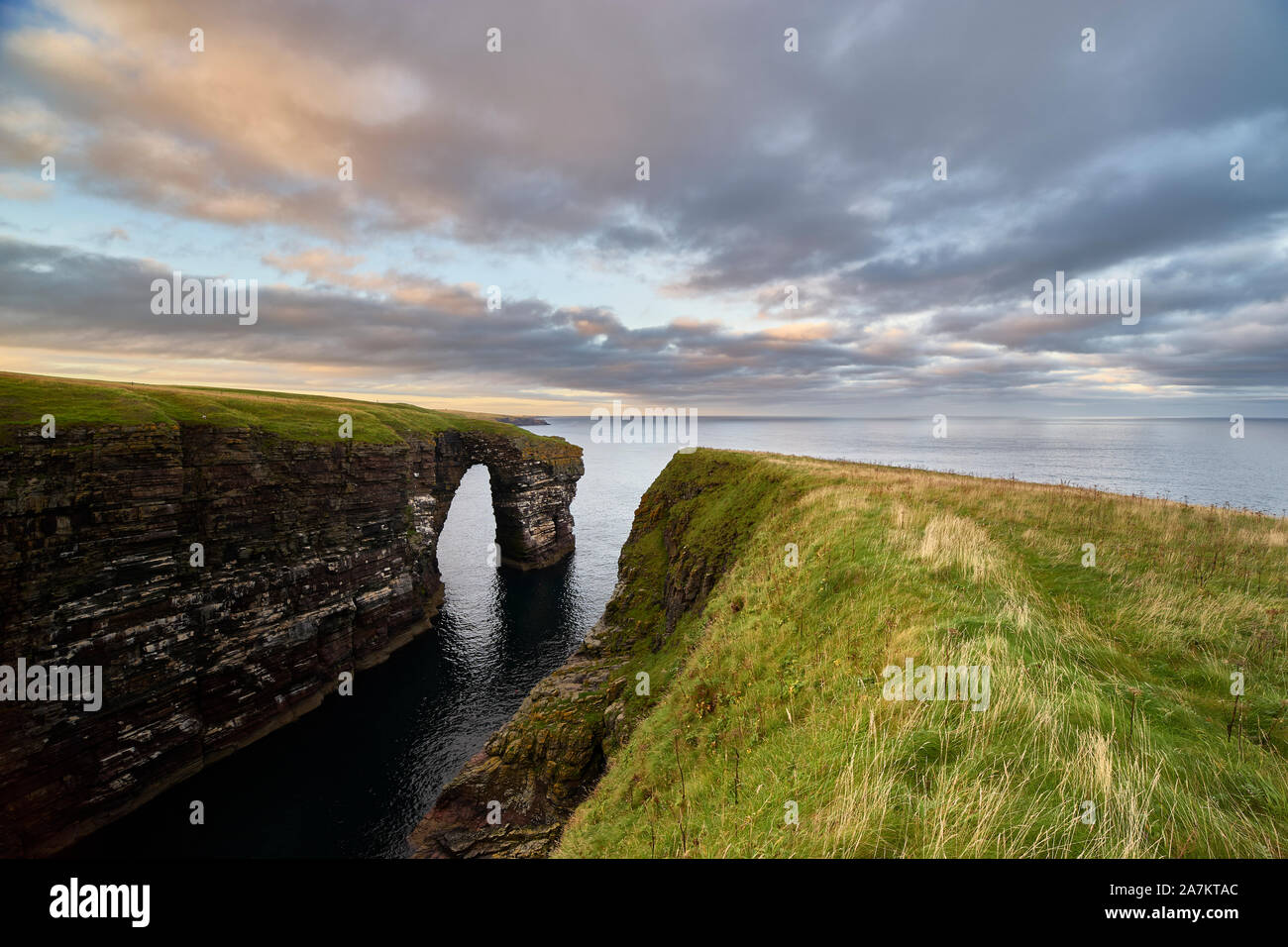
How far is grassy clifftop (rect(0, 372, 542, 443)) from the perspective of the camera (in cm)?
2683

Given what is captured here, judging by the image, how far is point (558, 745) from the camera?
23.0 m

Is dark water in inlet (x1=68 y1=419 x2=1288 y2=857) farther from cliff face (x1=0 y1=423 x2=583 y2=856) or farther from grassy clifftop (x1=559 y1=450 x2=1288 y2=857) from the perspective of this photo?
grassy clifftop (x1=559 y1=450 x2=1288 y2=857)

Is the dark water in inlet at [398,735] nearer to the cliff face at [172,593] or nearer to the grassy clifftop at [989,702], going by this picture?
the cliff face at [172,593]

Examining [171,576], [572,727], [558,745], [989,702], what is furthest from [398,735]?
[989,702]

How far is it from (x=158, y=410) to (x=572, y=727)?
35102 mm

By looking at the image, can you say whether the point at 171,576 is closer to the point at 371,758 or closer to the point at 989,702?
the point at 371,758

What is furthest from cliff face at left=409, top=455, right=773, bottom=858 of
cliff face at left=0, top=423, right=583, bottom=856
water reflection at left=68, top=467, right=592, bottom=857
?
cliff face at left=0, top=423, right=583, bottom=856

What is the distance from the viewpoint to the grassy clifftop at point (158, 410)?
26828 mm

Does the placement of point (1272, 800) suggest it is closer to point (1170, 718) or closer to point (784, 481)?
point (1170, 718)

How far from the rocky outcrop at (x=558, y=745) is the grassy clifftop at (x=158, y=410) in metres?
30.9

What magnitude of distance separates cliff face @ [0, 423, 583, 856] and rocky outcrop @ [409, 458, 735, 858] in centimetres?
2000

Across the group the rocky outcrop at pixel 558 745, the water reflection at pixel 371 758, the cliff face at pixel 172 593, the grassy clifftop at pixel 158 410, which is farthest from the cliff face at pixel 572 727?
the grassy clifftop at pixel 158 410
